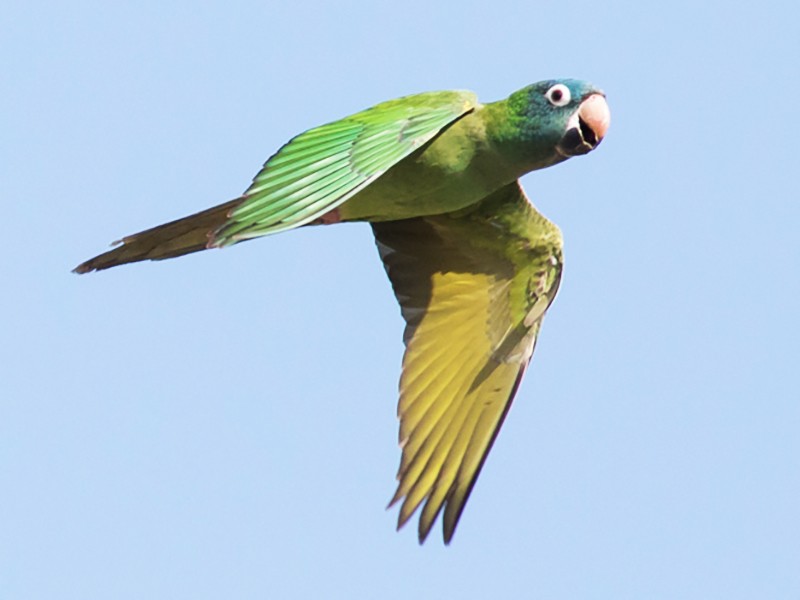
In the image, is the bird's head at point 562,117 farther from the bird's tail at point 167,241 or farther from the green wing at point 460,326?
the bird's tail at point 167,241

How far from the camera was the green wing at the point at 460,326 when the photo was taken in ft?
34.4

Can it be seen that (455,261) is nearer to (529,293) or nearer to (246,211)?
(529,293)

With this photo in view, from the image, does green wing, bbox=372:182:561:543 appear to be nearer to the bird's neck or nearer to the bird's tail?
the bird's neck

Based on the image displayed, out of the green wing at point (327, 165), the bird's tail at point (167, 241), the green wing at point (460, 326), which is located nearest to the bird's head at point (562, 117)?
the green wing at point (327, 165)

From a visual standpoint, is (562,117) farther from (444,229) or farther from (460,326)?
(460,326)

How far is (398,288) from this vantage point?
11.0m

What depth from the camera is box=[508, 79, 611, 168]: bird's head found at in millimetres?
9656

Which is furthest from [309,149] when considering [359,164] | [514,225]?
[514,225]

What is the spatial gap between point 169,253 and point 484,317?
2.06 meters

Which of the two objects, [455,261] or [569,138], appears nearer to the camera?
[569,138]

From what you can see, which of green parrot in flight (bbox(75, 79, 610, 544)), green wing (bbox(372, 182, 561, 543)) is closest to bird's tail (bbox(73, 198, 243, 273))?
green parrot in flight (bbox(75, 79, 610, 544))

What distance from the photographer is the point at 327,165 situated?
28.8ft

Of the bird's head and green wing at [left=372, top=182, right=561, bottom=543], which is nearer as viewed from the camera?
the bird's head

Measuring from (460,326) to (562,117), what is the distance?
71.7 inches
